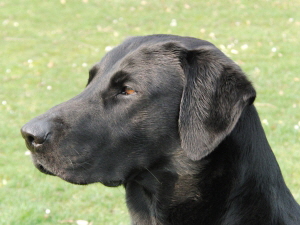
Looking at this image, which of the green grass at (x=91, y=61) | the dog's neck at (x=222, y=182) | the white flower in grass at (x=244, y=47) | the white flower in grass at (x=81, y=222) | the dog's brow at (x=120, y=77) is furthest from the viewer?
the white flower in grass at (x=244, y=47)

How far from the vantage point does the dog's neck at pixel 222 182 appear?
3055 mm

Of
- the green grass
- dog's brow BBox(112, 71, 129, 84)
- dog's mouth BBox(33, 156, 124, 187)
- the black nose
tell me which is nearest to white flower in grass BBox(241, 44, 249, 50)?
the green grass

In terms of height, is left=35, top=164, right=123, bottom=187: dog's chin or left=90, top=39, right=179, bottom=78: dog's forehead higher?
left=90, top=39, right=179, bottom=78: dog's forehead

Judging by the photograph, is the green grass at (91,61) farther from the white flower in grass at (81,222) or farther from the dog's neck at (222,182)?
the dog's neck at (222,182)

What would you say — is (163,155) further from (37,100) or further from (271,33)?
(271,33)

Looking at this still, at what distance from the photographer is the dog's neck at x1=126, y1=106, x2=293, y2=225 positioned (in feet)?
10.0

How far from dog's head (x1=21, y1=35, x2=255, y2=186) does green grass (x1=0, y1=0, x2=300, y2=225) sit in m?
0.51

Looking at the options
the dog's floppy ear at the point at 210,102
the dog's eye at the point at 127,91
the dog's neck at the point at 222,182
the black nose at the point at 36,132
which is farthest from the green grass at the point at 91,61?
the black nose at the point at 36,132

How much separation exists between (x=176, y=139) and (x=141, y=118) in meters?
0.27

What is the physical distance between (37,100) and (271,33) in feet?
24.8

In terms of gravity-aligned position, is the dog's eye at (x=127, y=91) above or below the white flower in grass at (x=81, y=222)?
above

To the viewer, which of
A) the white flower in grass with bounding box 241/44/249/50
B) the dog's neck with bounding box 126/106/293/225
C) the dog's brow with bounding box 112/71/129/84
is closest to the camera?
the dog's neck with bounding box 126/106/293/225

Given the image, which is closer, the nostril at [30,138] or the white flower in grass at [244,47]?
the nostril at [30,138]

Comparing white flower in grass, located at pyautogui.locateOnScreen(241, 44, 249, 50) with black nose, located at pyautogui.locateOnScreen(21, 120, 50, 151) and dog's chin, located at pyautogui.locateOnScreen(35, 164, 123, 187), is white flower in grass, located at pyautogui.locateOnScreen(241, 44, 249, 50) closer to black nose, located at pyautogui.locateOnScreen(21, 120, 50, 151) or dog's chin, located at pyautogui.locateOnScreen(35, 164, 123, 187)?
dog's chin, located at pyautogui.locateOnScreen(35, 164, 123, 187)
